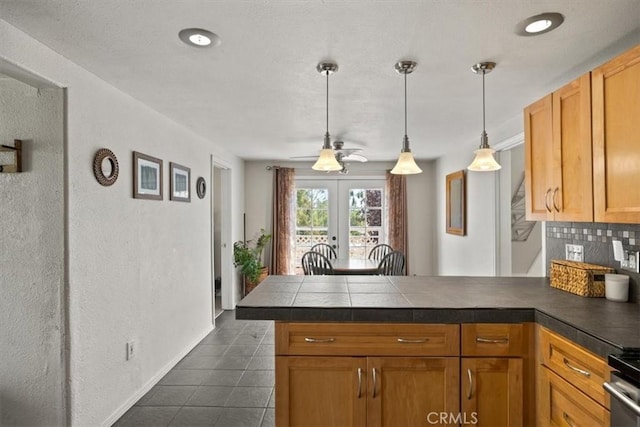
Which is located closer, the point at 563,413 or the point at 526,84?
the point at 563,413

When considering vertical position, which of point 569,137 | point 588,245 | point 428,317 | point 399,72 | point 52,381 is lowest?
point 52,381

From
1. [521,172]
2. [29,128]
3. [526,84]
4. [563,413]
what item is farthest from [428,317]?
[521,172]

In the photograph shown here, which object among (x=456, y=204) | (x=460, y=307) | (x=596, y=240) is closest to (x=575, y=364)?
(x=460, y=307)

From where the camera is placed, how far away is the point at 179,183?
135 inches

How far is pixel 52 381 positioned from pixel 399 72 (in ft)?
8.48

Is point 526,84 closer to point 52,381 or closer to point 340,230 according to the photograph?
point 52,381

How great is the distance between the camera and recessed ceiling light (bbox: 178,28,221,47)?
5.44ft

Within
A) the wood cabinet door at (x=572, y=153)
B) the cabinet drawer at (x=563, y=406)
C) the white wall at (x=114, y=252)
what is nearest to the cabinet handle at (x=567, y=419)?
the cabinet drawer at (x=563, y=406)

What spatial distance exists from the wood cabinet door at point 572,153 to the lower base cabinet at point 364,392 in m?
1.05

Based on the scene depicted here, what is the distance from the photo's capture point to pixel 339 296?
193 cm

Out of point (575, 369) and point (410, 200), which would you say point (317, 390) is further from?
Answer: point (410, 200)

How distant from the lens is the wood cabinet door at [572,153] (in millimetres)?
1744

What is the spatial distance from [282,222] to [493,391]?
4375mm

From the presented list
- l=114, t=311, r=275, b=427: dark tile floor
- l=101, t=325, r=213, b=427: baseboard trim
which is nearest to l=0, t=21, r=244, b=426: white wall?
l=101, t=325, r=213, b=427: baseboard trim
